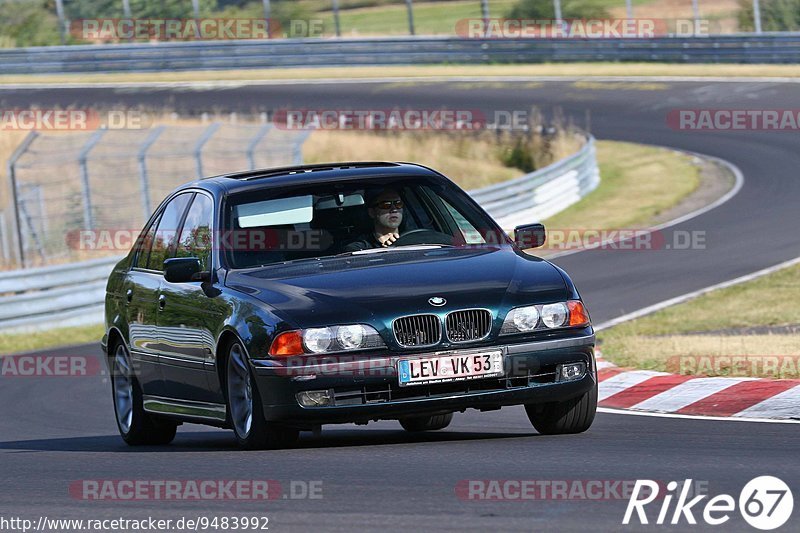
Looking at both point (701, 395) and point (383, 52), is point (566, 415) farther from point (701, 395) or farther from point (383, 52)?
point (383, 52)

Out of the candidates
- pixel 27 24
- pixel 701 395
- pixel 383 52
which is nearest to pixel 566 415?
pixel 701 395

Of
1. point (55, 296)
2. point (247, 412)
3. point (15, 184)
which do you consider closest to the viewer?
point (247, 412)

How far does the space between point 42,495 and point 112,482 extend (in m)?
0.34

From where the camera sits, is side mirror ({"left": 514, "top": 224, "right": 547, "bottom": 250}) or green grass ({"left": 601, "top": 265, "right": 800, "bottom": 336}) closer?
side mirror ({"left": 514, "top": 224, "right": 547, "bottom": 250})

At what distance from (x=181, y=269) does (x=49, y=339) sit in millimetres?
10675

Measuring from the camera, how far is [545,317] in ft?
25.3

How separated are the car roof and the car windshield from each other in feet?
0.18

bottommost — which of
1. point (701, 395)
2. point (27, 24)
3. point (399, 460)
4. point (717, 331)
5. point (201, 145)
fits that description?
point (717, 331)

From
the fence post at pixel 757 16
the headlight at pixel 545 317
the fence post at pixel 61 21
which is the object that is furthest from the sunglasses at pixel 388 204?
the fence post at pixel 61 21

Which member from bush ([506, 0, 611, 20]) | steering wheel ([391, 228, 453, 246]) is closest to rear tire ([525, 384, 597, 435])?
steering wheel ([391, 228, 453, 246])

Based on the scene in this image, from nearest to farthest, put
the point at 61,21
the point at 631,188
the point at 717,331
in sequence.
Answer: the point at 717,331 < the point at 631,188 < the point at 61,21

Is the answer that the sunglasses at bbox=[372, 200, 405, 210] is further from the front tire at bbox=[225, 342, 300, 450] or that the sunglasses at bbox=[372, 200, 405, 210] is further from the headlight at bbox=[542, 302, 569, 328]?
the headlight at bbox=[542, 302, 569, 328]

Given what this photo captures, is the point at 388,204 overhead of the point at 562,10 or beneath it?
overhead

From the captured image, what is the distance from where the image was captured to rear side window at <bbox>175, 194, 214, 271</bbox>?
28.8 feet
